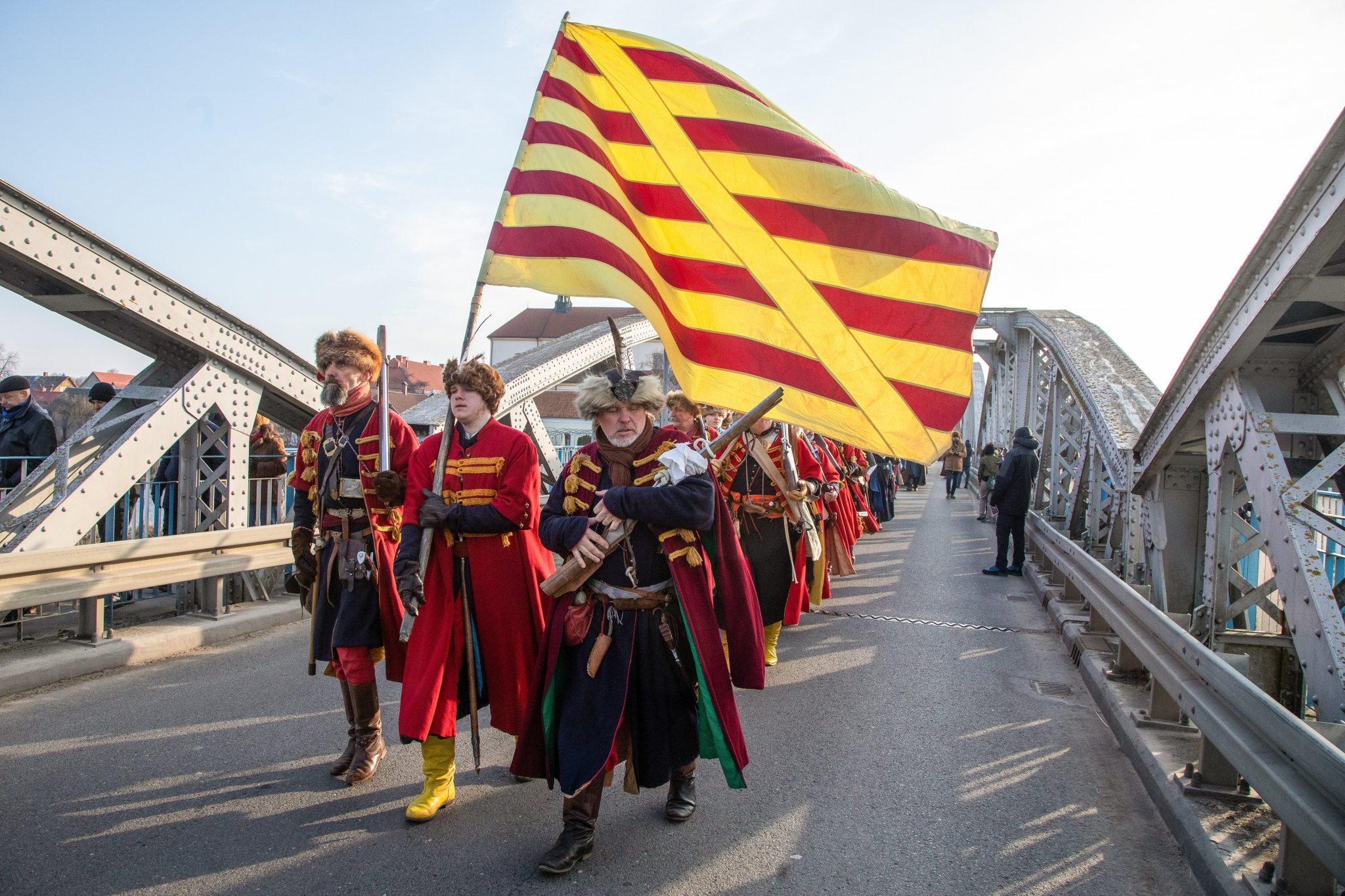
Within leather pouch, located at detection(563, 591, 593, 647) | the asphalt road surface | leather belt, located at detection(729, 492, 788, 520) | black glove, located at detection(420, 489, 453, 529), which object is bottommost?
the asphalt road surface

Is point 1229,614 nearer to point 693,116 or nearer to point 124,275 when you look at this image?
point 693,116

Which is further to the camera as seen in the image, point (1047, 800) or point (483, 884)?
point (1047, 800)

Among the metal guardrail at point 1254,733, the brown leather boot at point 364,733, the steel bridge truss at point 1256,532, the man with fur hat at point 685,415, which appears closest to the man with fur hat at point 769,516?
the man with fur hat at point 685,415

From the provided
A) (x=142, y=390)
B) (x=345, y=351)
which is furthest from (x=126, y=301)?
(x=345, y=351)

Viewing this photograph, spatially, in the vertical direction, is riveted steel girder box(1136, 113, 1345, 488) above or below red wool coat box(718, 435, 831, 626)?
above

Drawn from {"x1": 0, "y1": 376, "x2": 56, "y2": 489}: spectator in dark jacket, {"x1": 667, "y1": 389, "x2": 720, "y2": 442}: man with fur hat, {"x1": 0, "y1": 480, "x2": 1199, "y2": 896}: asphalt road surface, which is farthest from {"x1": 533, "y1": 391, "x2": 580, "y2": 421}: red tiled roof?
{"x1": 0, "y1": 480, "x2": 1199, "y2": 896}: asphalt road surface

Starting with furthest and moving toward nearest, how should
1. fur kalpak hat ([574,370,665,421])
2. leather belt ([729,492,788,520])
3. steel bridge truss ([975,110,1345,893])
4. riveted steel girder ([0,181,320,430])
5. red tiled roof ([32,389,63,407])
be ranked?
red tiled roof ([32,389,63,407]) < leather belt ([729,492,788,520]) < riveted steel girder ([0,181,320,430]) < fur kalpak hat ([574,370,665,421]) < steel bridge truss ([975,110,1345,893])

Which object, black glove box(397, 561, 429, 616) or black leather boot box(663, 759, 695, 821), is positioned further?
black leather boot box(663, 759, 695, 821)

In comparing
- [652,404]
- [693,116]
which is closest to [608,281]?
[652,404]

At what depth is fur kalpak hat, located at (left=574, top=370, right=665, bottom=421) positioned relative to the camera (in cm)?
322

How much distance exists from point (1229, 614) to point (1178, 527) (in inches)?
45.2

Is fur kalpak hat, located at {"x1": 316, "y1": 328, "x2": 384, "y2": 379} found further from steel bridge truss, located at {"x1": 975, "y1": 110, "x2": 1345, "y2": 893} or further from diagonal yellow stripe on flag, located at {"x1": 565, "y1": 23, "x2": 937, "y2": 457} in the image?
steel bridge truss, located at {"x1": 975, "y1": 110, "x2": 1345, "y2": 893}

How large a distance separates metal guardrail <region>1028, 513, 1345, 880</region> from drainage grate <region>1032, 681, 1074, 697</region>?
0.85 meters

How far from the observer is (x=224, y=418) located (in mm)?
6719
